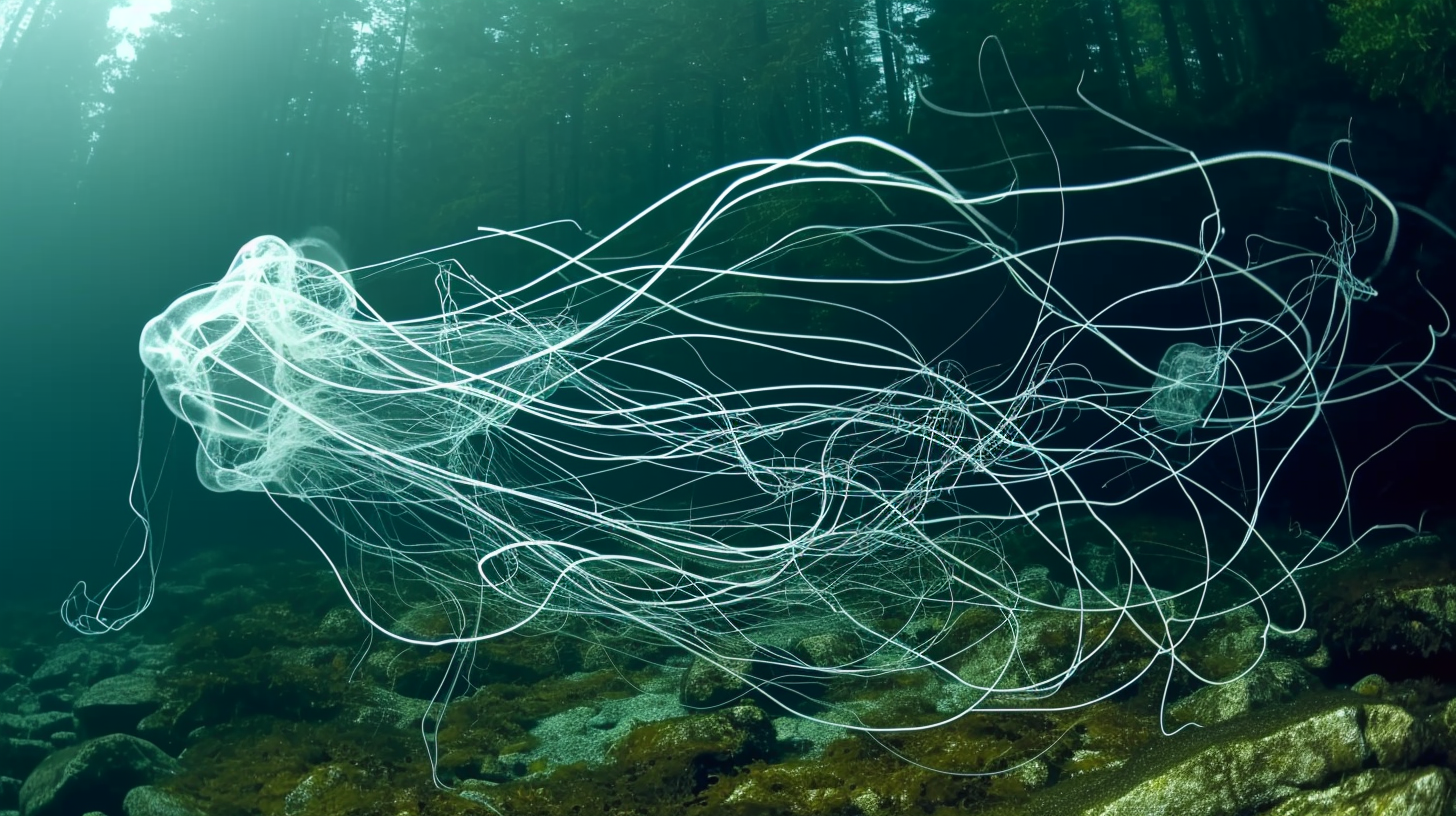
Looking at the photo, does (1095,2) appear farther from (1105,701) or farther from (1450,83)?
(1105,701)

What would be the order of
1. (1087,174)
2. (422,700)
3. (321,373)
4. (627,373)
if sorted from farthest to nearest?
1. (627,373)
2. (1087,174)
3. (422,700)
4. (321,373)

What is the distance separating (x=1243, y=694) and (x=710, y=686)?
3.50 metres

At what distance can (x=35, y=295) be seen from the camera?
66.7 ft

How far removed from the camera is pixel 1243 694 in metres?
4.55

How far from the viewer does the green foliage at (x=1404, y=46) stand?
20.2 ft

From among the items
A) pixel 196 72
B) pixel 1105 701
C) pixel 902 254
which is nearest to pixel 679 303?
pixel 902 254

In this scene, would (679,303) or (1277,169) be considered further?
(679,303)

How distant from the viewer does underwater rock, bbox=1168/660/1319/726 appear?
4504 millimetres

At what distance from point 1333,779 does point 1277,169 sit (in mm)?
7196

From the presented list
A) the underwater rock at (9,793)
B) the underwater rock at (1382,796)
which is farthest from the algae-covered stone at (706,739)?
the underwater rock at (9,793)

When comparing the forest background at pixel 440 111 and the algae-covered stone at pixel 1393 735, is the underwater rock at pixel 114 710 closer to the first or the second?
the algae-covered stone at pixel 1393 735

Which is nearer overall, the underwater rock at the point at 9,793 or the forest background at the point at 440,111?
the underwater rock at the point at 9,793

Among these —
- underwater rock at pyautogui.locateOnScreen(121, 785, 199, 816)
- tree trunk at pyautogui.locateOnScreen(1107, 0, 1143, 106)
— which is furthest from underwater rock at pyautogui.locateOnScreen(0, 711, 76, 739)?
tree trunk at pyautogui.locateOnScreen(1107, 0, 1143, 106)

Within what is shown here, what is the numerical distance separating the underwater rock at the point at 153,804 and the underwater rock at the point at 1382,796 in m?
5.63
